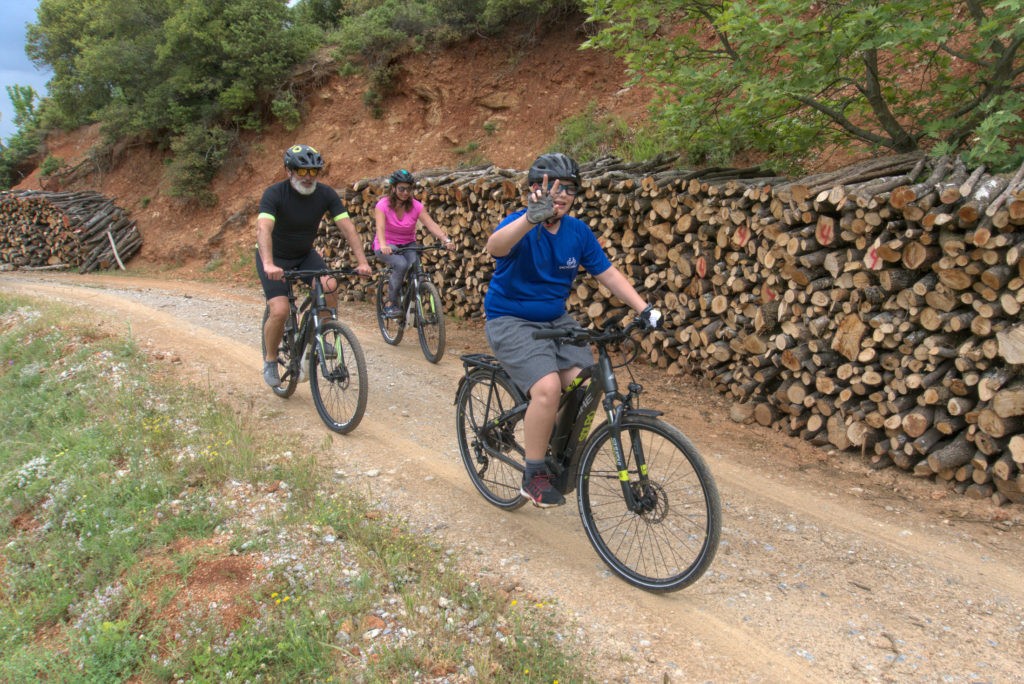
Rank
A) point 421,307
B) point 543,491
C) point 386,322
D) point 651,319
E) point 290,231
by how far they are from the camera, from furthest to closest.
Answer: point 386,322, point 421,307, point 290,231, point 543,491, point 651,319

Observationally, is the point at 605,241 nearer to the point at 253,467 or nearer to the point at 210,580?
the point at 253,467

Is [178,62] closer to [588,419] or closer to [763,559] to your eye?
[588,419]

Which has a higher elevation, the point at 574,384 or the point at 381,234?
the point at 381,234

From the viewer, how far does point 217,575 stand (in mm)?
3648

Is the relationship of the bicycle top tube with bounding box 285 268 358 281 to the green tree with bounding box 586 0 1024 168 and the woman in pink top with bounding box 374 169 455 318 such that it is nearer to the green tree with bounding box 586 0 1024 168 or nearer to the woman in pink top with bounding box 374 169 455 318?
the woman in pink top with bounding box 374 169 455 318

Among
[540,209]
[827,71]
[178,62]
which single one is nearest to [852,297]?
[827,71]

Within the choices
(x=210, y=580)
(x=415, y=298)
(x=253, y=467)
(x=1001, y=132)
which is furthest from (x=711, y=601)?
(x=415, y=298)

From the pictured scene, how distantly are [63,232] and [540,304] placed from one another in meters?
20.0

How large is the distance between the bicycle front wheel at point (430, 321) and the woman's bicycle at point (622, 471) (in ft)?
11.3

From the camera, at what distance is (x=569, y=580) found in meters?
3.80

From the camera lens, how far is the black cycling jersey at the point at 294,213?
5786 mm

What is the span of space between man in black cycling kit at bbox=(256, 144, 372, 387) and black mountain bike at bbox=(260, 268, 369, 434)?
125 mm

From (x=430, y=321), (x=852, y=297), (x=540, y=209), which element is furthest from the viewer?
(x=430, y=321)

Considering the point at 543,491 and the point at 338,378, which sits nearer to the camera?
the point at 543,491
